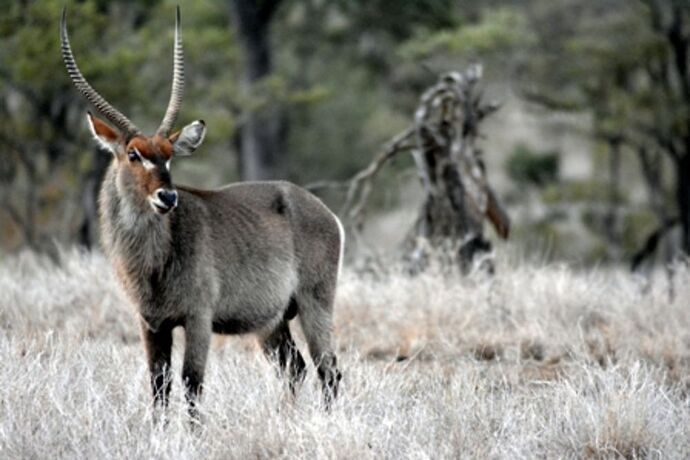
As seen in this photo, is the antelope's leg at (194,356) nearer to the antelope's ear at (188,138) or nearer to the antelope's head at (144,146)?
the antelope's head at (144,146)

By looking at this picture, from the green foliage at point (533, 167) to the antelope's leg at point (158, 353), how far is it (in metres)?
21.9

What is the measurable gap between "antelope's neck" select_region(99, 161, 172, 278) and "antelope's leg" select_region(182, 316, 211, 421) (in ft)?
1.11

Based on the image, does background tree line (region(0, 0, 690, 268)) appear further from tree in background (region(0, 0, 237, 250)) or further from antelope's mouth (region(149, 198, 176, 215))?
antelope's mouth (region(149, 198, 176, 215))

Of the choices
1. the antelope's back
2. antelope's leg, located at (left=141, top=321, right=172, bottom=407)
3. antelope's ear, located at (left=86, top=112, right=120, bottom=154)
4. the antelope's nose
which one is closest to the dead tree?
the antelope's back

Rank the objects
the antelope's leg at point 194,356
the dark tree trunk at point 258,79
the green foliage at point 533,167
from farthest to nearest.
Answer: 1. the green foliage at point 533,167
2. the dark tree trunk at point 258,79
3. the antelope's leg at point 194,356

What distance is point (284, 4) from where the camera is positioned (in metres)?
24.8

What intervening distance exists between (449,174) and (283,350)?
168 inches

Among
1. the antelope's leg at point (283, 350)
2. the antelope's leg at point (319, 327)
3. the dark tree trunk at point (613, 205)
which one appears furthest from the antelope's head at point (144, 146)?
the dark tree trunk at point (613, 205)

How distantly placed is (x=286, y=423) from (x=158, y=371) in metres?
1.01

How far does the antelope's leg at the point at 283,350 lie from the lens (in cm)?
729

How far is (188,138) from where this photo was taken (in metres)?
6.60

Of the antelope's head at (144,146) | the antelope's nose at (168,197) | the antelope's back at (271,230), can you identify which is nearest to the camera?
the antelope's nose at (168,197)

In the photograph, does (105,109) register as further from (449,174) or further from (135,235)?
(449,174)

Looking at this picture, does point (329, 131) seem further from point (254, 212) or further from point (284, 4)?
point (254, 212)
